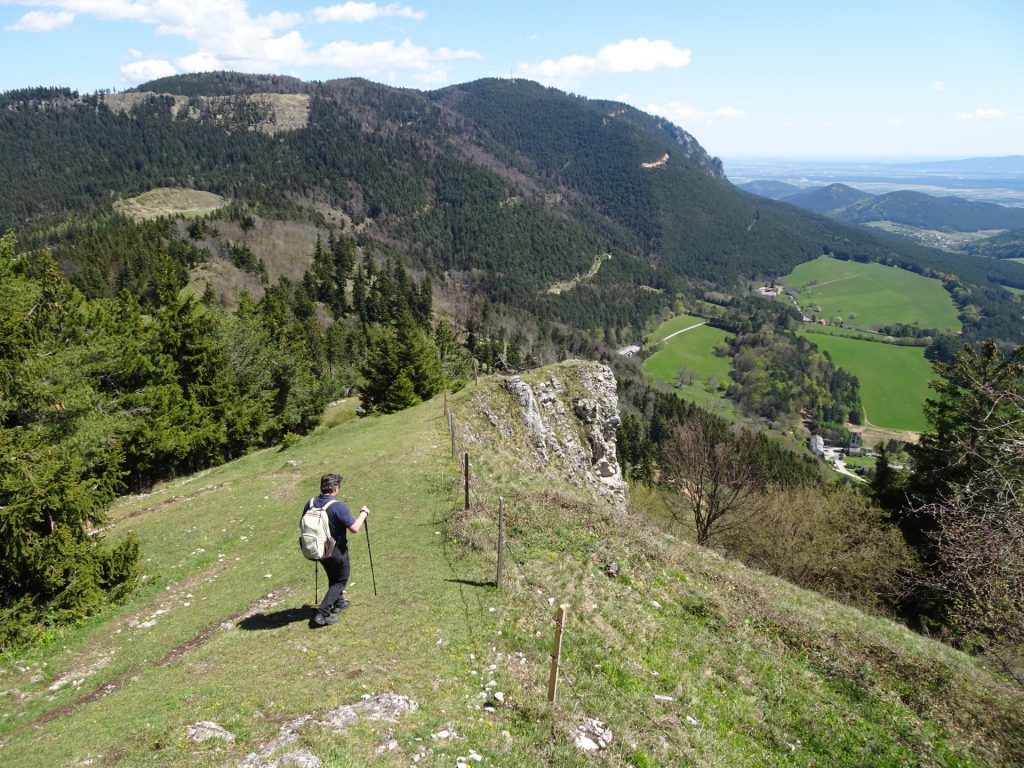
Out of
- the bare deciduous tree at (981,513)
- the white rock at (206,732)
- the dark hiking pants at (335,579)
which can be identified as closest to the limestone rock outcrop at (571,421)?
the bare deciduous tree at (981,513)

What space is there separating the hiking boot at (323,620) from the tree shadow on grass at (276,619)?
60cm

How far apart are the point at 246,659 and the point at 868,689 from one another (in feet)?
48.6

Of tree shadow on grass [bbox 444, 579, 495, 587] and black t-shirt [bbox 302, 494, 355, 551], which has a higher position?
black t-shirt [bbox 302, 494, 355, 551]

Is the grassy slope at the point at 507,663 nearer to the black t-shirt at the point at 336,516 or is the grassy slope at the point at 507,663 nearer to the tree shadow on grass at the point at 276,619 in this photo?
the tree shadow on grass at the point at 276,619

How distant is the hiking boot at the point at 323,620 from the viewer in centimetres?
1234

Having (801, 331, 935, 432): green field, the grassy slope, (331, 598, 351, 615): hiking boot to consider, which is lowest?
(801, 331, 935, 432): green field

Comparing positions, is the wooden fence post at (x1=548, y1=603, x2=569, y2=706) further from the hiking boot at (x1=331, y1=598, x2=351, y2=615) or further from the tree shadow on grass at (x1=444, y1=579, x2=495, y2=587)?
the hiking boot at (x1=331, y1=598, x2=351, y2=615)

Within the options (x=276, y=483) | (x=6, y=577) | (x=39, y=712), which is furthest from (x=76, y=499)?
(x=276, y=483)

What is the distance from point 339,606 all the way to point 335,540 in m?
2.63

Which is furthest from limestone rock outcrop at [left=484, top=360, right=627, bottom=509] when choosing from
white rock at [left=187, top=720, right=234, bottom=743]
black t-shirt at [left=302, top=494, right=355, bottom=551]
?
white rock at [left=187, top=720, right=234, bottom=743]

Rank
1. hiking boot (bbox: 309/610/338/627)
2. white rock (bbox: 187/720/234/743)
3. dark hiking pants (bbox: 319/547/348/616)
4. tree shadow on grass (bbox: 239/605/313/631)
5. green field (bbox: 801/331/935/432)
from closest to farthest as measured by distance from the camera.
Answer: white rock (bbox: 187/720/234/743) → dark hiking pants (bbox: 319/547/348/616) → hiking boot (bbox: 309/610/338/627) → tree shadow on grass (bbox: 239/605/313/631) → green field (bbox: 801/331/935/432)

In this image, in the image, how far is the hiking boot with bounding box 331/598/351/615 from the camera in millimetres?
12703

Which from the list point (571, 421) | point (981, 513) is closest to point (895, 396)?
point (571, 421)

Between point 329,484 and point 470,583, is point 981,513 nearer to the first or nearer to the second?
point 470,583
